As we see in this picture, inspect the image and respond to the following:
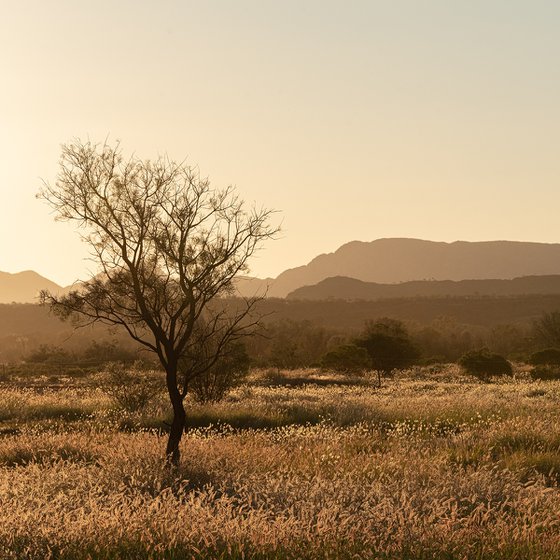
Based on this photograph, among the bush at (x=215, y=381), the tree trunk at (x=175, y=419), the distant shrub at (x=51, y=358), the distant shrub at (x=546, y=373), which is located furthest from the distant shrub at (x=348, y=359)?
the tree trunk at (x=175, y=419)

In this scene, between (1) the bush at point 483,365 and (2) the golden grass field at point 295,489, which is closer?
(2) the golden grass field at point 295,489

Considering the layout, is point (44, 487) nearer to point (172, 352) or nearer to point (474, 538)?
point (172, 352)

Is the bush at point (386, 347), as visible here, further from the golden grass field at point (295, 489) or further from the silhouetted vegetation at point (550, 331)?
the golden grass field at point (295, 489)

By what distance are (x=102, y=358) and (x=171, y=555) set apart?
6273cm

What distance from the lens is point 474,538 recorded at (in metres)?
6.06

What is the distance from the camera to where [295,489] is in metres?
7.72

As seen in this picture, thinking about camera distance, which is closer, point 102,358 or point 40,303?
point 40,303

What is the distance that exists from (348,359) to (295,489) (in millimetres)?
37675

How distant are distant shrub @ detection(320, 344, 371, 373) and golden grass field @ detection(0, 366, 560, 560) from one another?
24.1 meters

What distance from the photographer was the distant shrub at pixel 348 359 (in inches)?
1751

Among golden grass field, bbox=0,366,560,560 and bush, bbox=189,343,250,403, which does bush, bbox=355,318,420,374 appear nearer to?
bush, bbox=189,343,250,403

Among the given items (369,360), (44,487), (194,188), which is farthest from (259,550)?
(369,360)

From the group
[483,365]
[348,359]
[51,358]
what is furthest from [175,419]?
[51,358]

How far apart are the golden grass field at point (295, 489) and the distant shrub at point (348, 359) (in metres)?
24.1
